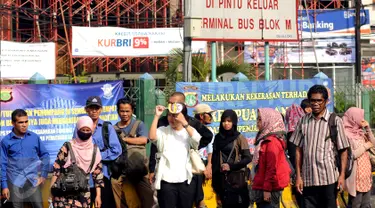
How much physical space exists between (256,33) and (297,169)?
6.80 m

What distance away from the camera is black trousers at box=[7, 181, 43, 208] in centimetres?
926

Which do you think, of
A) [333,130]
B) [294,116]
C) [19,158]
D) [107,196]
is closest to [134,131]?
[107,196]

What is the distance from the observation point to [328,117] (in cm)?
805

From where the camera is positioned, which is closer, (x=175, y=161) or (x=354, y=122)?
(x=175, y=161)

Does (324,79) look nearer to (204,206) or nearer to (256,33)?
(256,33)

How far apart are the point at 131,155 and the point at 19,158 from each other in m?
1.28

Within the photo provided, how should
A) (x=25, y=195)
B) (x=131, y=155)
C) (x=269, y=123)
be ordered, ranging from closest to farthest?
(x=269, y=123)
(x=131, y=155)
(x=25, y=195)

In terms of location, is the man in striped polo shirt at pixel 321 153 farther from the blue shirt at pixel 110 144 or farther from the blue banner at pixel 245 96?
the blue banner at pixel 245 96

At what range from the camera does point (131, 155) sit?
9.22 metres

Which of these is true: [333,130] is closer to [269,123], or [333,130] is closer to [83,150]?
[269,123]

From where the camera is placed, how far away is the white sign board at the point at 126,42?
27.8 meters

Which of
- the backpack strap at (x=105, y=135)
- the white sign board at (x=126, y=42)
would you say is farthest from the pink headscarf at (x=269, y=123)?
the white sign board at (x=126, y=42)

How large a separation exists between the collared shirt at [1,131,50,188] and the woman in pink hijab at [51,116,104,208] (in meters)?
1.04

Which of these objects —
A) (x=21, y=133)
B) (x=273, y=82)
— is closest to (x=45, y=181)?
(x=21, y=133)
